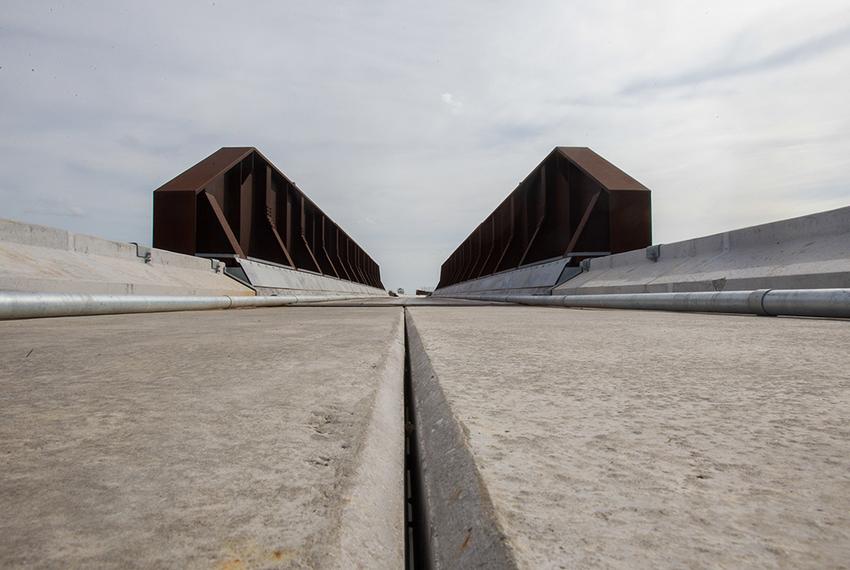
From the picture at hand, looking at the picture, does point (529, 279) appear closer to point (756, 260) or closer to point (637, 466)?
point (756, 260)

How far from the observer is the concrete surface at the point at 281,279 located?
14688mm

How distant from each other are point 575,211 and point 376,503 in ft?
53.5

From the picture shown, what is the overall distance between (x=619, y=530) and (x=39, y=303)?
18.6ft

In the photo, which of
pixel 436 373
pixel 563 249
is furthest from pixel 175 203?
pixel 436 373

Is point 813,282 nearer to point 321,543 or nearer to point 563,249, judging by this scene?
point 321,543

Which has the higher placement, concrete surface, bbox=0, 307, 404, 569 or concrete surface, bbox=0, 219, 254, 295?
concrete surface, bbox=0, 219, 254, 295

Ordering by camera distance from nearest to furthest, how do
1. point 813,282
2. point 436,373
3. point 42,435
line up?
point 42,435 < point 436,373 < point 813,282

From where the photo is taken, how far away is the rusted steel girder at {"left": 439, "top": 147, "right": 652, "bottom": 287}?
14.2 metres

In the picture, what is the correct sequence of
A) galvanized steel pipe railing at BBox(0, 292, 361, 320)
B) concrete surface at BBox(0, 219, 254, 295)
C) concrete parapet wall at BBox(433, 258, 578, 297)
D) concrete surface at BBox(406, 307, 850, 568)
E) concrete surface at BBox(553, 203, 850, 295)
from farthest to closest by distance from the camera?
concrete parapet wall at BBox(433, 258, 578, 297), concrete surface at BBox(0, 219, 254, 295), concrete surface at BBox(553, 203, 850, 295), galvanized steel pipe railing at BBox(0, 292, 361, 320), concrete surface at BBox(406, 307, 850, 568)

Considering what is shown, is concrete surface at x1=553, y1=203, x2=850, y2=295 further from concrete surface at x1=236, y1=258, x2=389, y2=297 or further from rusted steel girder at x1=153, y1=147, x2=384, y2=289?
rusted steel girder at x1=153, y1=147, x2=384, y2=289

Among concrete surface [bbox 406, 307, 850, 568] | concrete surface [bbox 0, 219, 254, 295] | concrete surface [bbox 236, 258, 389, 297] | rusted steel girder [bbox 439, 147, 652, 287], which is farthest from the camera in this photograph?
concrete surface [bbox 236, 258, 389, 297]

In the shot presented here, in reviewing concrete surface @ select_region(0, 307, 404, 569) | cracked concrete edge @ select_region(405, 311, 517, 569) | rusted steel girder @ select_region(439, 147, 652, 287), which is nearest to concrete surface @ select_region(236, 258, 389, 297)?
rusted steel girder @ select_region(439, 147, 652, 287)

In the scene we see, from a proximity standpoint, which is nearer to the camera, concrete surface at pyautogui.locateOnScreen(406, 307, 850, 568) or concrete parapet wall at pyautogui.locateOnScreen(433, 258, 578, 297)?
concrete surface at pyautogui.locateOnScreen(406, 307, 850, 568)

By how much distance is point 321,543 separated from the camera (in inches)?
26.3
